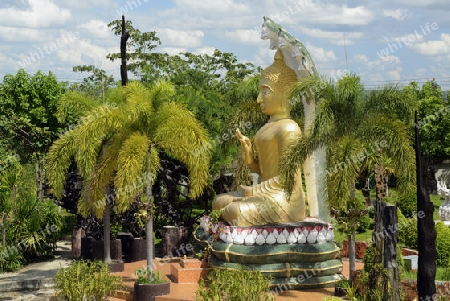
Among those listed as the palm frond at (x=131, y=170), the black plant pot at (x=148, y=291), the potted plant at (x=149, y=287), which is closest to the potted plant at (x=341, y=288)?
the potted plant at (x=149, y=287)

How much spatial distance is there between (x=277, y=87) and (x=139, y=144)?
171 inches

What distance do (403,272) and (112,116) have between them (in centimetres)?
709

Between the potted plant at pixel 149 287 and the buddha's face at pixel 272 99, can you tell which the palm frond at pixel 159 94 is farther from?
the potted plant at pixel 149 287

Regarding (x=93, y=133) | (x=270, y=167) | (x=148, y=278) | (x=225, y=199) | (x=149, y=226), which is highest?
(x=93, y=133)

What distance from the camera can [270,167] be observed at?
1689cm

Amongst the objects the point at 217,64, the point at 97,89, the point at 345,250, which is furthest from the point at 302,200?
the point at 97,89

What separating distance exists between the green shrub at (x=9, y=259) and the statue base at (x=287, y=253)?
6.79 metres

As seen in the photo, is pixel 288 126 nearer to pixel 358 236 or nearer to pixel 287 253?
pixel 287 253

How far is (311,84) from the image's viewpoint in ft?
45.5

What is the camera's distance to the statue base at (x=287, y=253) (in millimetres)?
15156

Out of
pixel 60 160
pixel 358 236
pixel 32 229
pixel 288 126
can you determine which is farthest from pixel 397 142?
pixel 32 229

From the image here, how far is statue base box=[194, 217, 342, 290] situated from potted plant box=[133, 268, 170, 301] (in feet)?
4.76

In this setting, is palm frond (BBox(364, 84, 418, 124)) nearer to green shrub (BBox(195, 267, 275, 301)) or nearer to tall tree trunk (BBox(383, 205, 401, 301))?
tall tree trunk (BBox(383, 205, 401, 301))

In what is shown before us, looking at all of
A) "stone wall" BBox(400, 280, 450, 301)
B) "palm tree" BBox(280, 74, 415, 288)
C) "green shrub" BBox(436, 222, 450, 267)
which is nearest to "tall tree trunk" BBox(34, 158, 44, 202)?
"palm tree" BBox(280, 74, 415, 288)
